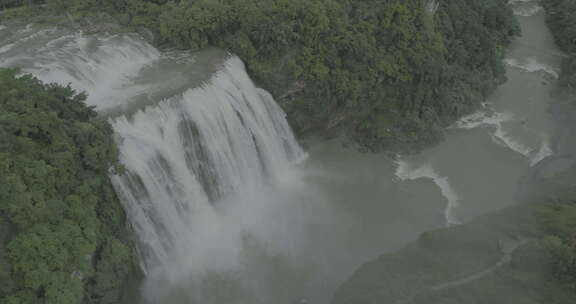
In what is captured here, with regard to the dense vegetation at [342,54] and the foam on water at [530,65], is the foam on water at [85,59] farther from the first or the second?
the foam on water at [530,65]

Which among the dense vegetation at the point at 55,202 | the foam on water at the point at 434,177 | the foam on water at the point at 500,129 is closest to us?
the dense vegetation at the point at 55,202

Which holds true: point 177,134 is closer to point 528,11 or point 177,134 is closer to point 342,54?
point 342,54

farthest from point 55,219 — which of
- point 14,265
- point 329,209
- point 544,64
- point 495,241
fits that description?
point 544,64

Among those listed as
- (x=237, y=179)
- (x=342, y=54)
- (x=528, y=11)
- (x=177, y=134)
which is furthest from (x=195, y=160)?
(x=528, y=11)

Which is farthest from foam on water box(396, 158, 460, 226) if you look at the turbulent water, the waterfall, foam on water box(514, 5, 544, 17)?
foam on water box(514, 5, 544, 17)

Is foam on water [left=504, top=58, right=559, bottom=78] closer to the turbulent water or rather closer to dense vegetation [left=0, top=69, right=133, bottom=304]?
the turbulent water

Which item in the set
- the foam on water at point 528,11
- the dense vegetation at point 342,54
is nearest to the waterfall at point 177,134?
the dense vegetation at point 342,54
